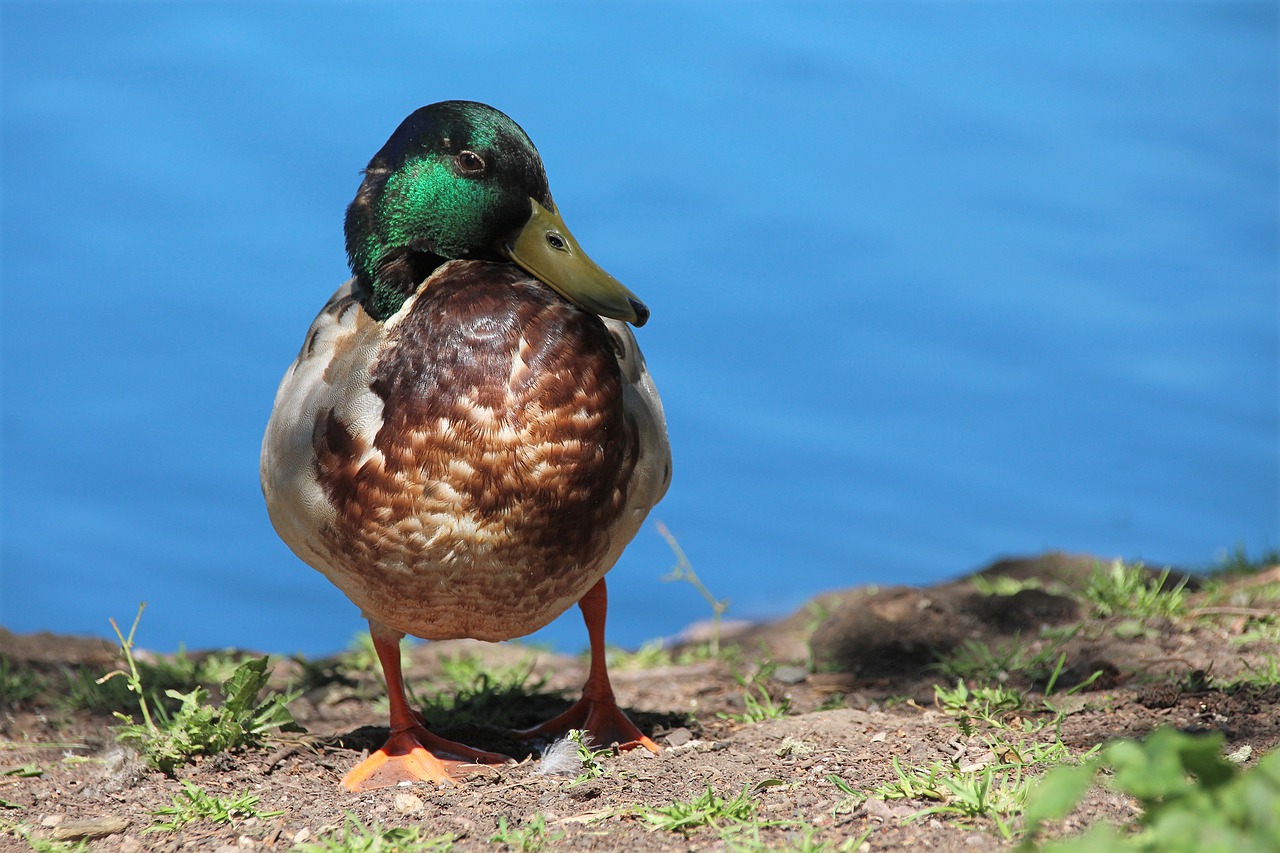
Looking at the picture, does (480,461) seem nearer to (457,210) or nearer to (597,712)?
(457,210)

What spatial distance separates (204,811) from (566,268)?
51.1 inches

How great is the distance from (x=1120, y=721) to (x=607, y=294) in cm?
142

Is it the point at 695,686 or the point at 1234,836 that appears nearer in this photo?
the point at 1234,836

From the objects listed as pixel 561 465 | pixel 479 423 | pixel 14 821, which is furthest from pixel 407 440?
pixel 14 821

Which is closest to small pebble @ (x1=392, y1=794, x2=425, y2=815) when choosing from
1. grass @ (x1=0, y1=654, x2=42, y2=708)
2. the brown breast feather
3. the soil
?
the soil

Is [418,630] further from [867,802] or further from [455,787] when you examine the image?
[867,802]

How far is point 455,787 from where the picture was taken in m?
2.63

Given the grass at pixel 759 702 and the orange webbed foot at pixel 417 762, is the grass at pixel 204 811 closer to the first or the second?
the orange webbed foot at pixel 417 762

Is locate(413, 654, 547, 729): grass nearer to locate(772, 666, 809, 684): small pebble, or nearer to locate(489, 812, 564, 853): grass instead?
locate(772, 666, 809, 684): small pebble

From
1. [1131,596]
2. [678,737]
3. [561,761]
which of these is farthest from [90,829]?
[1131,596]

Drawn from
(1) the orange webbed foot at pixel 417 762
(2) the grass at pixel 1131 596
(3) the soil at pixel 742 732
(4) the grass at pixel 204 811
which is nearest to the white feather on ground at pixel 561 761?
(3) the soil at pixel 742 732

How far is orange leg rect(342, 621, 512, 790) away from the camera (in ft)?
9.11

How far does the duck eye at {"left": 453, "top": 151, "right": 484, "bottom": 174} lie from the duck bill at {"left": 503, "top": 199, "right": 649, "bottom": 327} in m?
0.14

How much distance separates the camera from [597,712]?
3137 millimetres
